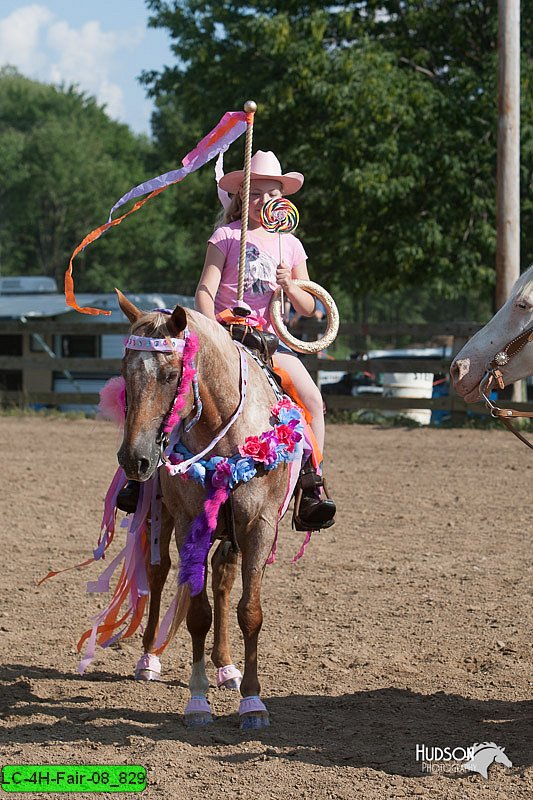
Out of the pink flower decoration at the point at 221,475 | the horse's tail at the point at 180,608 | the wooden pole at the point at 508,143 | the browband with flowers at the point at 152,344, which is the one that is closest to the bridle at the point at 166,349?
the browband with flowers at the point at 152,344

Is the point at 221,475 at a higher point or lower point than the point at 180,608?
higher

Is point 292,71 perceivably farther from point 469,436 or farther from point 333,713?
point 333,713

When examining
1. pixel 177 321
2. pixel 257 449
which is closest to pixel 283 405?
pixel 257 449

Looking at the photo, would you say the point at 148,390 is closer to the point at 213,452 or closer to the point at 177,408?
the point at 177,408

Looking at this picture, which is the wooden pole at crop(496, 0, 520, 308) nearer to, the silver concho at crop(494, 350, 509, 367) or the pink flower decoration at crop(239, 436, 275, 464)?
the silver concho at crop(494, 350, 509, 367)

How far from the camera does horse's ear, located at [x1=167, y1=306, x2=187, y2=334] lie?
3.53m

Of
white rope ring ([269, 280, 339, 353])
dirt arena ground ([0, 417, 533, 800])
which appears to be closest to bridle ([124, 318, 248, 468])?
white rope ring ([269, 280, 339, 353])

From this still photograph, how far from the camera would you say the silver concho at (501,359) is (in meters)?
3.77

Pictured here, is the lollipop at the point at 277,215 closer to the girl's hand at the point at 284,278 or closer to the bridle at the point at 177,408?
the girl's hand at the point at 284,278

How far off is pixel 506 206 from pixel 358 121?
4.13m

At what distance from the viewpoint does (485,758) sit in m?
3.58

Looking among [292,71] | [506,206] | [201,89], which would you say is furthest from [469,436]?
[201,89]

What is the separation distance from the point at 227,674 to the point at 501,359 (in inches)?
78.2

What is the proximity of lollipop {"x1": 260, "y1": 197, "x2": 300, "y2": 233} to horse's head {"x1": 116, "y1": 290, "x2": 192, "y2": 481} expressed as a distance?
99cm
